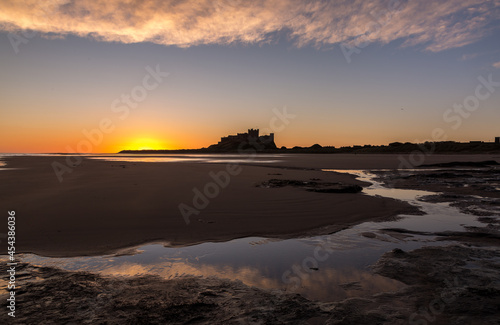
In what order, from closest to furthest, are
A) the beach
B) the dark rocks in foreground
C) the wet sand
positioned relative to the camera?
the beach
the wet sand
the dark rocks in foreground

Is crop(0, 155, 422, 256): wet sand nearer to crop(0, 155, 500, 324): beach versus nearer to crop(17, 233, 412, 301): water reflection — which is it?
crop(0, 155, 500, 324): beach

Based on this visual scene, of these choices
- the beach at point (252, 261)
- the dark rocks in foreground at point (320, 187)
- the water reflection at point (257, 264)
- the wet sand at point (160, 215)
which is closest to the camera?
the beach at point (252, 261)

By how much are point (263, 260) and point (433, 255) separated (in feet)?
8.74

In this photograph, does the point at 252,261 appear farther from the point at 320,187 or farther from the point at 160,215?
the point at 320,187

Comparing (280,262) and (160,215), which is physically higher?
(160,215)

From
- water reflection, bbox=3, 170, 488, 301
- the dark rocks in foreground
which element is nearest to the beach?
water reflection, bbox=3, 170, 488, 301

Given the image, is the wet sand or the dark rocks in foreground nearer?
the wet sand

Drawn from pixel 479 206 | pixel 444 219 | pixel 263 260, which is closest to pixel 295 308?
pixel 263 260

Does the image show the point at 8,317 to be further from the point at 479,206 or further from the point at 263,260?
the point at 479,206
